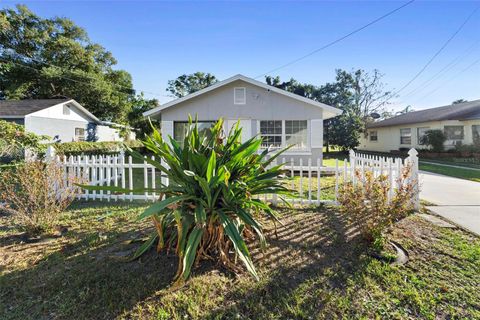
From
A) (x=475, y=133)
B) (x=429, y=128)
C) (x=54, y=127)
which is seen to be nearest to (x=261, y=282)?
(x=54, y=127)

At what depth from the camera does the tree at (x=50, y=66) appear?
26.8 meters

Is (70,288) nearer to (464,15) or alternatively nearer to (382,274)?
(382,274)

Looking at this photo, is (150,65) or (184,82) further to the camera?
(184,82)

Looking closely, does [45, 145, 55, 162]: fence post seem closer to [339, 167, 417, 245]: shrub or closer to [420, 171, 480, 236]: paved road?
[339, 167, 417, 245]: shrub

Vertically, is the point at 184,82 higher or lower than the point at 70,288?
higher

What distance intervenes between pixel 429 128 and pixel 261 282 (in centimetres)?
2309

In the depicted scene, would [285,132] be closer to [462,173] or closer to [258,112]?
[258,112]

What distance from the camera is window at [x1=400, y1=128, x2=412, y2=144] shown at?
22.4 metres

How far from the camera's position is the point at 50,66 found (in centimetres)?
2689

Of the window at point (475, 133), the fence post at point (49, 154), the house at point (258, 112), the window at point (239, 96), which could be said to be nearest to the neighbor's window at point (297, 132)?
the house at point (258, 112)

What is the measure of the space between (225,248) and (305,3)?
961 cm

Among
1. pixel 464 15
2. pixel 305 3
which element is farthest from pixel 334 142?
pixel 305 3

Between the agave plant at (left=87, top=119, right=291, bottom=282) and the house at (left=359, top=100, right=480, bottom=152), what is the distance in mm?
20428

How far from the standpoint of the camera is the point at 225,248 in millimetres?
3051
